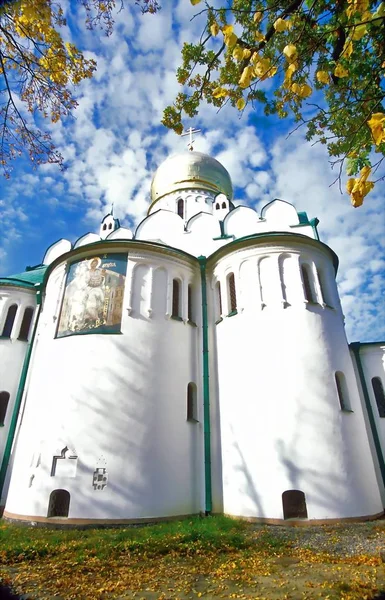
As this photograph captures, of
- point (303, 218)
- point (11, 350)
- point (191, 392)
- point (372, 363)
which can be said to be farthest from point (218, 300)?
point (11, 350)

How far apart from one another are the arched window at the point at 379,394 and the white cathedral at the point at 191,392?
0.04 m

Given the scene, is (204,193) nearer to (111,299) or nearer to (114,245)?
(114,245)

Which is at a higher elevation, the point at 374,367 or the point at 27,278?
the point at 27,278

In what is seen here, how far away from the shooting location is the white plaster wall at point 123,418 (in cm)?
931

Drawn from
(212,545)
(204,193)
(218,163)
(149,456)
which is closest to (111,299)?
(149,456)

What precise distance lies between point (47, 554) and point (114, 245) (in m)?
8.33

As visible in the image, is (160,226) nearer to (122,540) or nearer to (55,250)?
(55,250)

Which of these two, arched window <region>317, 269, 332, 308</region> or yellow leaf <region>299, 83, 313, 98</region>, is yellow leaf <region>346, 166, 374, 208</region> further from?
arched window <region>317, 269, 332, 308</region>

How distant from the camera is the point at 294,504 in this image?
30.6ft

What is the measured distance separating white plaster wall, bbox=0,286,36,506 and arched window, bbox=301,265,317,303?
10.2 meters

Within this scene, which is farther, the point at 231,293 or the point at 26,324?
the point at 26,324

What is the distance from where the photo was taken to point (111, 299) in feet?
37.0

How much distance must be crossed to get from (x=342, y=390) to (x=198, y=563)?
6.59 m

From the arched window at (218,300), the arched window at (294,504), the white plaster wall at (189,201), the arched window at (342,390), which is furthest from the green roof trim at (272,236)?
the arched window at (294,504)
